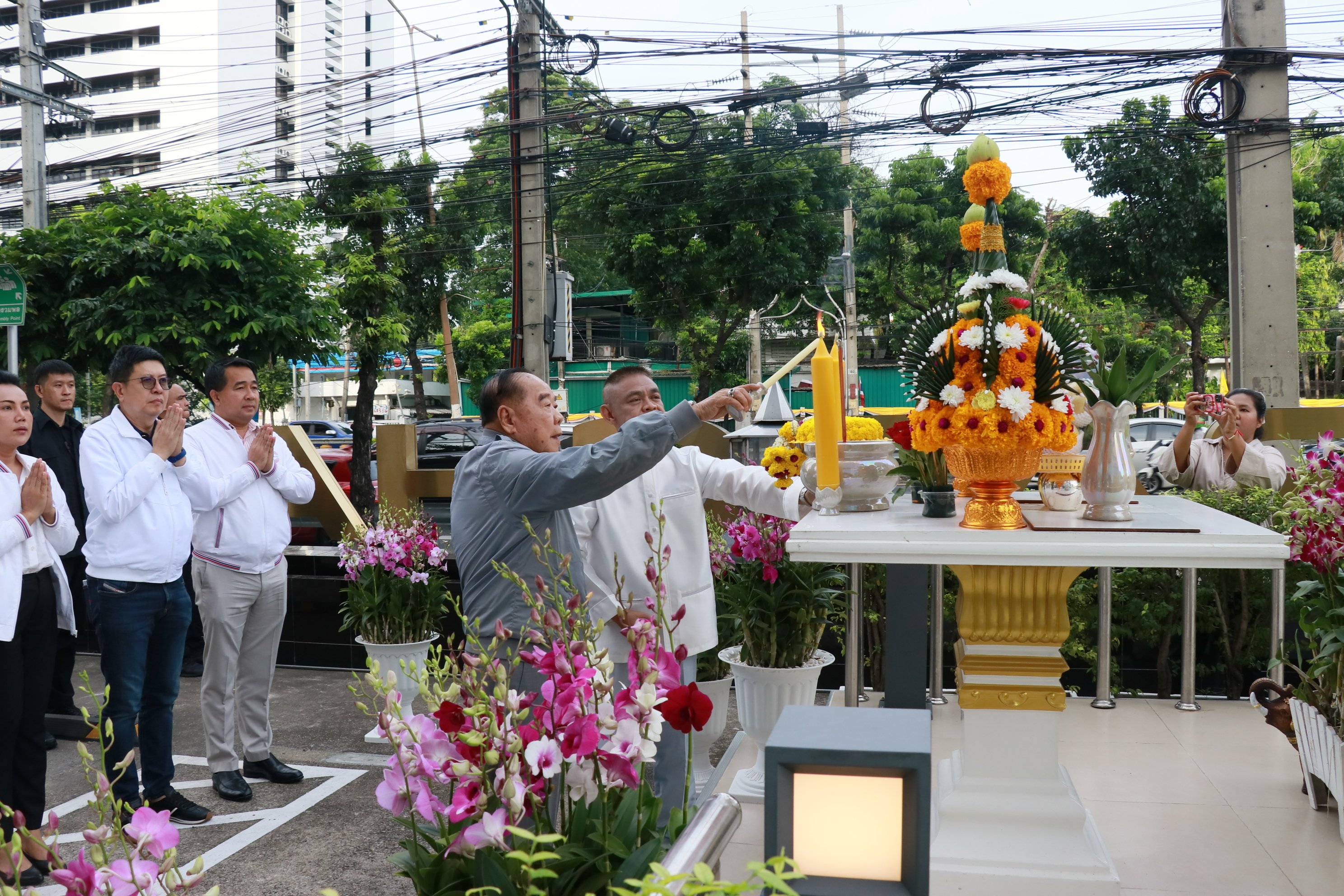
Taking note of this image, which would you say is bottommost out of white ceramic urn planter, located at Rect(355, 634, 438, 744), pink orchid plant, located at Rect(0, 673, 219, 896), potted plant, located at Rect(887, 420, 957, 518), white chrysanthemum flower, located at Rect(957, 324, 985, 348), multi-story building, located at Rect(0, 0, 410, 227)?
white ceramic urn planter, located at Rect(355, 634, 438, 744)

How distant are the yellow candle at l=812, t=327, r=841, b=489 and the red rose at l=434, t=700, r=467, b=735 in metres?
1.56

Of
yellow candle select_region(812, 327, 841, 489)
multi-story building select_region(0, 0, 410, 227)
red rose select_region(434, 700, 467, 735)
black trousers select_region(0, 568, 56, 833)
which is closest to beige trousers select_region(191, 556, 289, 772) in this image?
black trousers select_region(0, 568, 56, 833)

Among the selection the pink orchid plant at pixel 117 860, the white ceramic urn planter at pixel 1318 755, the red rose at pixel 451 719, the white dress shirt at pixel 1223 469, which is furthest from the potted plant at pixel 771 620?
the pink orchid plant at pixel 117 860

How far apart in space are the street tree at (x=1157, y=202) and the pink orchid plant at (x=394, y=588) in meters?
11.9

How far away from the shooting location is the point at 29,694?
10.8 ft

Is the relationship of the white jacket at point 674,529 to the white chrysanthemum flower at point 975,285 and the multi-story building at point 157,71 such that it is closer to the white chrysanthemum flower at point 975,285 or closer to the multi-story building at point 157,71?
the white chrysanthemum flower at point 975,285

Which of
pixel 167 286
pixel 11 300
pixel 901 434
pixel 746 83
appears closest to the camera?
pixel 901 434

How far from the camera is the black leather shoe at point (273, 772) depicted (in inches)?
165

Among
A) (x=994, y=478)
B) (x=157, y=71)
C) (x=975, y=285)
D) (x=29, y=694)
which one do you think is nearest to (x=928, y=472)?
(x=994, y=478)

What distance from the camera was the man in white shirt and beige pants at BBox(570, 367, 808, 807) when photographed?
3117 mm

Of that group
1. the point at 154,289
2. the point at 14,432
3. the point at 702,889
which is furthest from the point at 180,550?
the point at 154,289

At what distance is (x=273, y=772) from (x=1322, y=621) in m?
3.83

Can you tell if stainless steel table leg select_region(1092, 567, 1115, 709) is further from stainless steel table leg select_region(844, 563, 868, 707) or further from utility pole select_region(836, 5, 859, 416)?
utility pole select_region(836, 5, 859, 416)

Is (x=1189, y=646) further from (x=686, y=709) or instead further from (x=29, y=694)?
(x=29, y=694)
